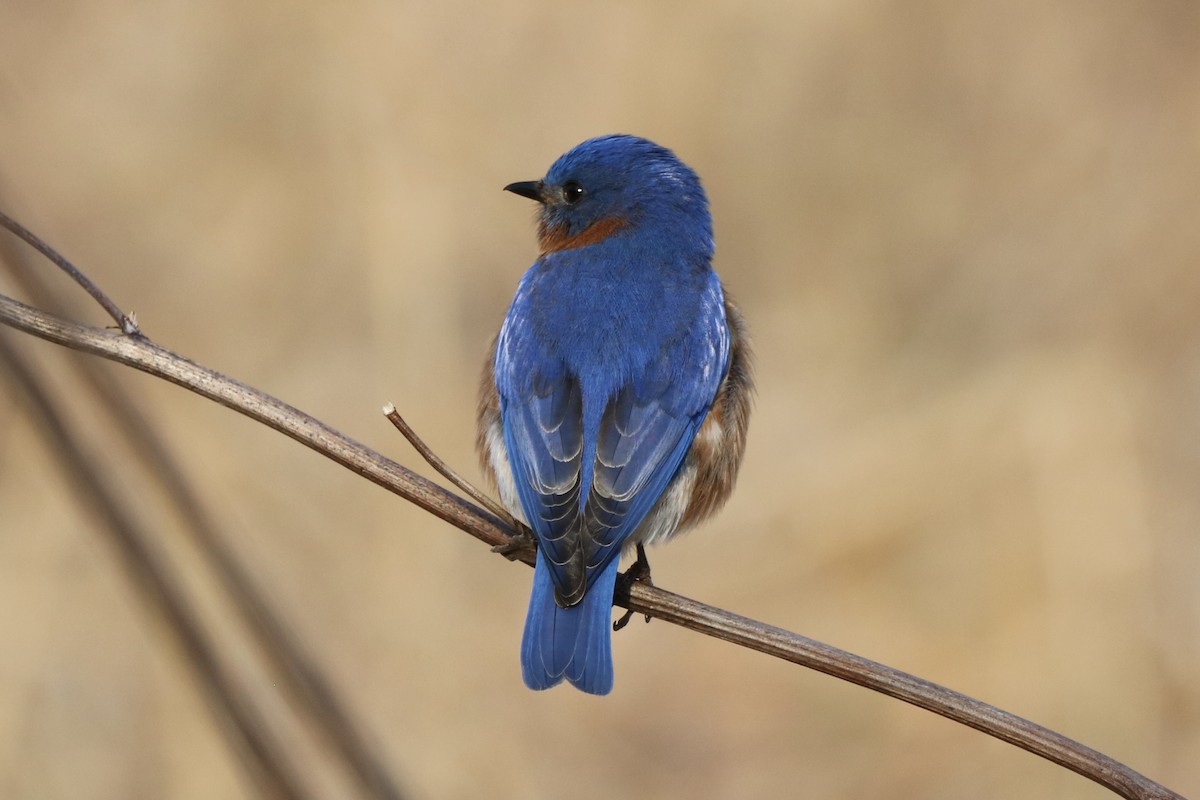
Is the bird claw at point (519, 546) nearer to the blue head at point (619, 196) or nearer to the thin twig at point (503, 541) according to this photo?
the thin twig at point (503, 541)

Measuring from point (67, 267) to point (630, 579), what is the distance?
160 centimetres

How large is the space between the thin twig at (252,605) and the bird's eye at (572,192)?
80.6 inches

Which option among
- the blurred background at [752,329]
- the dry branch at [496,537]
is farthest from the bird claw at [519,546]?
the blurred background at [752,329]

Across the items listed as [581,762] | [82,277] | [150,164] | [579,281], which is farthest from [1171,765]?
[150,164]

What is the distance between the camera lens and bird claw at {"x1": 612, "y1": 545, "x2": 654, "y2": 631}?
3.22m

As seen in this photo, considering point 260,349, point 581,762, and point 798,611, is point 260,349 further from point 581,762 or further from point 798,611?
point 798,611

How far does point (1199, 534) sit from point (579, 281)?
320 centimetres

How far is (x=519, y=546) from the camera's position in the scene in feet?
9.68

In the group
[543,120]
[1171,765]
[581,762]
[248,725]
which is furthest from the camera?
[543,120]

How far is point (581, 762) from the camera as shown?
17.3 feet

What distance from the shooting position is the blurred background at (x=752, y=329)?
509 cm

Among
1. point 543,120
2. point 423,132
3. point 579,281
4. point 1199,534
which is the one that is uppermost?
point 543,120

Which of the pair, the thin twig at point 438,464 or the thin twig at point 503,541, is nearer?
the thin twig at point 503,541

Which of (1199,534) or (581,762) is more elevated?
(1199,534)
